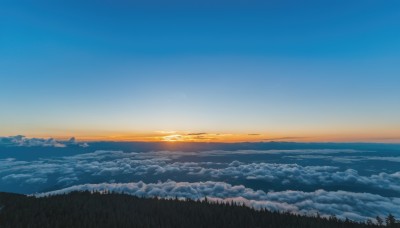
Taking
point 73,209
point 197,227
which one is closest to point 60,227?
point 73,209

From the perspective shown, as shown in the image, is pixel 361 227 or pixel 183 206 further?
pixel 183 206

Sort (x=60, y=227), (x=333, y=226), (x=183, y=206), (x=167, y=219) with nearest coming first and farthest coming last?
1. (x=60, y=227)
2. (x=167, y=219)
3. (x=333, y=226)
4. (x=183, y=206)

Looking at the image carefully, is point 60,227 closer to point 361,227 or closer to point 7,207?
point 7,207

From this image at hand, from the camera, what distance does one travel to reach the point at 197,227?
71.6 ft

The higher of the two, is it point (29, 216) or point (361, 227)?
point (29, 216)

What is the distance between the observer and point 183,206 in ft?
99.1

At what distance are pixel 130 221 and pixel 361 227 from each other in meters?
19.6

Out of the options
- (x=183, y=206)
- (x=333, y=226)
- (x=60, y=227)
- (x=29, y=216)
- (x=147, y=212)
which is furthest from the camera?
(x=183, y=206)

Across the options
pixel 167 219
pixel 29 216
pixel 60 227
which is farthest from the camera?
pixel 167 219

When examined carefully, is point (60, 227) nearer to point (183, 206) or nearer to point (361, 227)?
point (183, 206)

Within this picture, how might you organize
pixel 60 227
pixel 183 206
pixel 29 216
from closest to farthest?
pixel 60 227, pixel 29 216, pixel 183 206

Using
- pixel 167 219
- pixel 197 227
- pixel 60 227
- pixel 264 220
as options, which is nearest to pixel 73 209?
pixel 60 227

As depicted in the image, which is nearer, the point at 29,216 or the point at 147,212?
the point at 29,216

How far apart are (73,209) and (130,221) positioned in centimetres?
599
